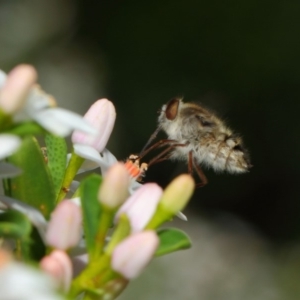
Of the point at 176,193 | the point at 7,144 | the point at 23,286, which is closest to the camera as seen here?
the point at 23,286

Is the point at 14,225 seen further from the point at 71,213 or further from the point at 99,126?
the point at 99,126

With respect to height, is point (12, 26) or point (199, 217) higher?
point (12, 26)

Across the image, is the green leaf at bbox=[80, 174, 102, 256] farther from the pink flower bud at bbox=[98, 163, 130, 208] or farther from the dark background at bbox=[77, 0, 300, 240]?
the dark background at bbox=[77, 0, 300, 240]

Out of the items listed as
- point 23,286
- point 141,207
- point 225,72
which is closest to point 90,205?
point 141,207

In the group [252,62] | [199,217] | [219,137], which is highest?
[219,137]

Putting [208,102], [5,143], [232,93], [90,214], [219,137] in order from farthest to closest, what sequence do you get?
[232,93] → [208,102] → [219,137] → [90,214] → [5,143]

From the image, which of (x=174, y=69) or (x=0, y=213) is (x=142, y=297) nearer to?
(x=174, y=69)

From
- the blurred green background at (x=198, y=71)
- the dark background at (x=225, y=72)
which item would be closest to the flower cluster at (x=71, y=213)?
the blurred green background at (x=198, y=71)

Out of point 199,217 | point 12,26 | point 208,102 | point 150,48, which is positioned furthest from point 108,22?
point 208,102
